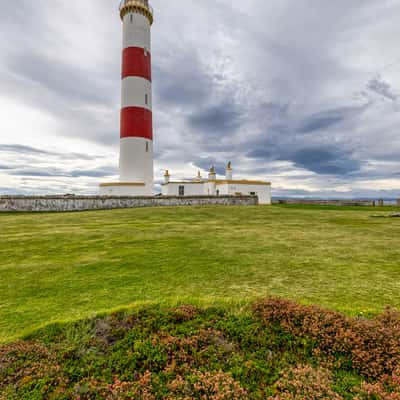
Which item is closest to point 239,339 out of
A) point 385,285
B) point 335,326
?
point 335,326

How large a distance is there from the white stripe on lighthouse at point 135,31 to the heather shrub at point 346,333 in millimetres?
29045

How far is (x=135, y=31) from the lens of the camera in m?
24.9

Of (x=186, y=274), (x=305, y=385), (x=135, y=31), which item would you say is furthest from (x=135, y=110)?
(x=305, y=385)

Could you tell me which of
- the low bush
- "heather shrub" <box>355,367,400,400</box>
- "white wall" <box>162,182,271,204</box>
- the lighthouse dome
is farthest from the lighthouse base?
"heather shrub" <box>355,367,400,400</box>

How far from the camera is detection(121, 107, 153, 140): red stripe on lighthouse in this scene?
24.2 meters

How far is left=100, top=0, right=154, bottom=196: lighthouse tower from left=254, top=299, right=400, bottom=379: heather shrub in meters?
22.9

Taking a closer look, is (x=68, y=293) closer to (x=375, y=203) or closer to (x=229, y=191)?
(x=229, y=191)

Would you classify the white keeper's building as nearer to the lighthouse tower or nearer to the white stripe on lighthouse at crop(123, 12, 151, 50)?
the lighthouse tower

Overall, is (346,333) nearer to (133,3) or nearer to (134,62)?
(134,62)

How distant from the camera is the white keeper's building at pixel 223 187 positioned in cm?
3366

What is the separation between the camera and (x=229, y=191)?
33.3m

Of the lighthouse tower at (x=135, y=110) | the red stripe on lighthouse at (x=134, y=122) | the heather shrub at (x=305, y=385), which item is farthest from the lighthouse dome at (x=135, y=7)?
the heather shrub at (x=305, y=385)

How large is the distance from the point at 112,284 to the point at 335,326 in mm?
3494

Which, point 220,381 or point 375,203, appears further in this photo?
point 375,203
